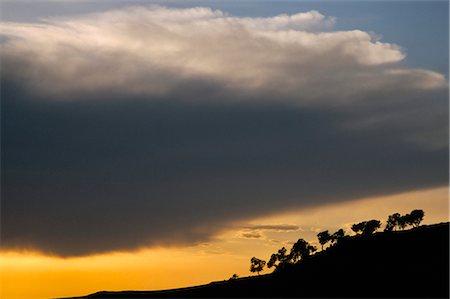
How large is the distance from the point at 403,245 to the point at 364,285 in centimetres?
3433

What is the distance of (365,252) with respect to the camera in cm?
19125

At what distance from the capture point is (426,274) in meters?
152

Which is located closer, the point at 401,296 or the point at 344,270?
the point at 401,296

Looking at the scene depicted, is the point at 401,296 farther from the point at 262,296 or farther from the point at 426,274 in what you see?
the point at 262,296

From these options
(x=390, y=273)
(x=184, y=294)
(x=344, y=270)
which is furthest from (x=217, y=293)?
(x=390, y=273)

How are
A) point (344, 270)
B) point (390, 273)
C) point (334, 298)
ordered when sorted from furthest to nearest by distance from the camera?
point (344, 270) → point (390, 273) → point (334, 298)

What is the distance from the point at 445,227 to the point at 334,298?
57.6m

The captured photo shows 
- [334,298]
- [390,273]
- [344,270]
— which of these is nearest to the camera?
[334,298]

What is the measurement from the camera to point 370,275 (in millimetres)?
165375

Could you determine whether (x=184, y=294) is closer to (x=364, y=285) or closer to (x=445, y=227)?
(x=364, y=285)

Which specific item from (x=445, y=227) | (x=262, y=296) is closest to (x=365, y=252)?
(x=445, y=227)

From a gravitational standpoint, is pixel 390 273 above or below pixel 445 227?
below

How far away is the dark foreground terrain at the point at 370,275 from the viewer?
147975 millimetres

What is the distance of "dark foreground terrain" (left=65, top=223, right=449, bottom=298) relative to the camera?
485ft
